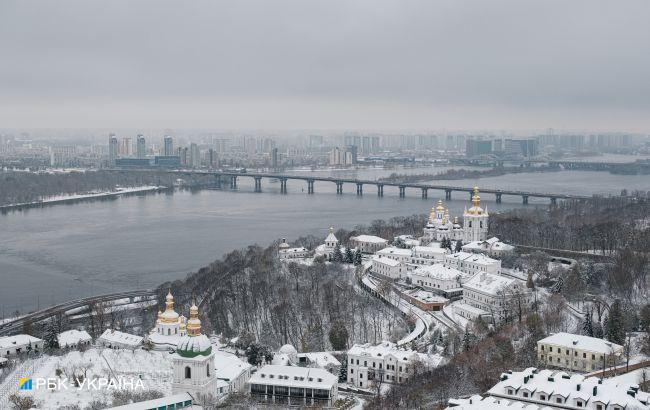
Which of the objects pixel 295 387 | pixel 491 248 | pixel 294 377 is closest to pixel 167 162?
pixel 491 248

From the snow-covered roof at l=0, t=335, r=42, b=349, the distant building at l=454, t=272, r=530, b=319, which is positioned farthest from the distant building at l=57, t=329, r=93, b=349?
the distant building at l=454, t=272, r=530, b=319

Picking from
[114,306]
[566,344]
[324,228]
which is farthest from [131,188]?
[566,344]

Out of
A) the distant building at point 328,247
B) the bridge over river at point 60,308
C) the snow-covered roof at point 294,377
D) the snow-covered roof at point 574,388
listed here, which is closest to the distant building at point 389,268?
the distant building at point 328,247

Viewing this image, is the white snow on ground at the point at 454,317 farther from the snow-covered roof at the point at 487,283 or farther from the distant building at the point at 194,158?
the distant building at the point at 194,158

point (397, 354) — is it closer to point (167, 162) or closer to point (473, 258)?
point (473, 258)

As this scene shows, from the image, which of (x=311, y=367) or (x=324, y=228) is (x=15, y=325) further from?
(x=324, y=228)

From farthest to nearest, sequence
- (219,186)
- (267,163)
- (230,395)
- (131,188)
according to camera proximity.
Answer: (267,163)
(219,186)
(131,188)
(230,395)
